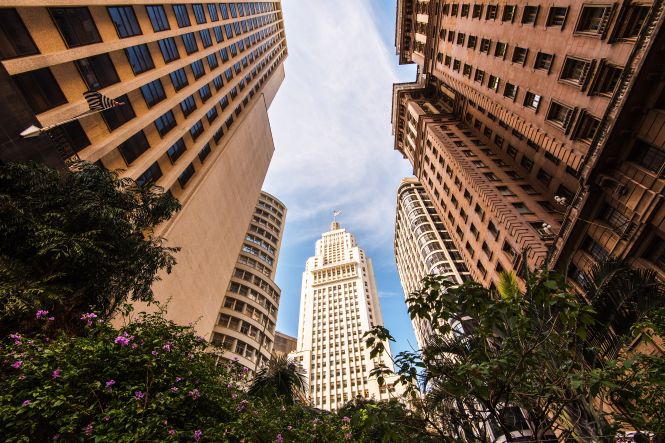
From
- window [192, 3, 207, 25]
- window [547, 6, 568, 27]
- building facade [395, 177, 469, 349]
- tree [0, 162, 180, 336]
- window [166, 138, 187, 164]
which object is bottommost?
tree [0, 162, 180, 336]

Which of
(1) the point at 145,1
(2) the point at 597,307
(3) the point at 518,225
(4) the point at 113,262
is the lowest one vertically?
(2) the point at 597,307

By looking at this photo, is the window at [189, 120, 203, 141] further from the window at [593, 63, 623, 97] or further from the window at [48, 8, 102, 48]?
the window at [593, 63, 623, 97]

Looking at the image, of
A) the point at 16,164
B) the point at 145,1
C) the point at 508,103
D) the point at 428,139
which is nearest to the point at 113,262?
the point at 16,164

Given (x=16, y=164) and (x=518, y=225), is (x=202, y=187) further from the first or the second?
(x=518, y=225)

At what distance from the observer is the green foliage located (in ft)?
20.0

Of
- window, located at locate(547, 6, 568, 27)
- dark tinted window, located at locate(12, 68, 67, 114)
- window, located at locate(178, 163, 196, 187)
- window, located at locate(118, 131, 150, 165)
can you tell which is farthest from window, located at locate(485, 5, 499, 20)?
dark tinted window, located at locate(12, 68, 67, 114)

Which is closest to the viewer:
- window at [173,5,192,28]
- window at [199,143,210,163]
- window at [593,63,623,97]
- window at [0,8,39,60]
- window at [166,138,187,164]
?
window at [0,8,39,60]

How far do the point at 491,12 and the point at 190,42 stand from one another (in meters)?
27.5

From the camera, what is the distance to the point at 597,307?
1145 centimetres

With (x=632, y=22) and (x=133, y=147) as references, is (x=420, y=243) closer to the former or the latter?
(x=632, y=22)

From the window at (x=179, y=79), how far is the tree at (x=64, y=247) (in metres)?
16.5

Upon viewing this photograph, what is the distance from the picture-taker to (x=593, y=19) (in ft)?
63.8

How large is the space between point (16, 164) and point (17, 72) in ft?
19.9

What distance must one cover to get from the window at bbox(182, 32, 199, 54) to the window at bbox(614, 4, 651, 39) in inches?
1209
